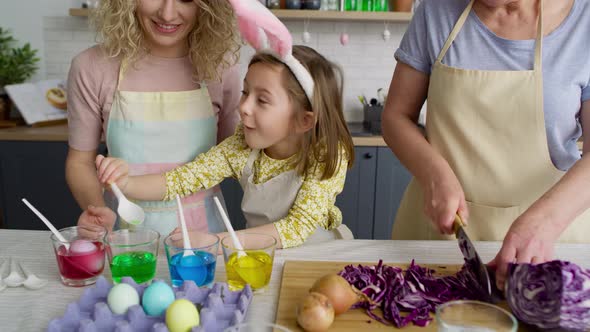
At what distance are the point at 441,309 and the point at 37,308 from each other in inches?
28.4

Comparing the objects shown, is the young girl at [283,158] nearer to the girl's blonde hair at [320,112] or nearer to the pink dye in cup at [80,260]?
the girl's blonde hair at [320,112]

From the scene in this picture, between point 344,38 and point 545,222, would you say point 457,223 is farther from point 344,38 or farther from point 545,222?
point 344,38

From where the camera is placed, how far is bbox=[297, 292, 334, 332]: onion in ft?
3.05

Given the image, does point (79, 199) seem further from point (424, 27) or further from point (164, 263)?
point (424, 27)

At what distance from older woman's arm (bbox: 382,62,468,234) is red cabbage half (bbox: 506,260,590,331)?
26cm

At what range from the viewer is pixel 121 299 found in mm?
967

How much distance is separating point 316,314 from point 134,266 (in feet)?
1.31

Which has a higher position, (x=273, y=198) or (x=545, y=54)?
(x=545, y=54)

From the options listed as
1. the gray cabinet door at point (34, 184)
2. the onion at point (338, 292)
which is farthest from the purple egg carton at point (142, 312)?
the gray cabinet door at point (34, 184)

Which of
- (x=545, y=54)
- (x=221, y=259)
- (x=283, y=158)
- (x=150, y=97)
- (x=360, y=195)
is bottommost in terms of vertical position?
(x=360, y=195)

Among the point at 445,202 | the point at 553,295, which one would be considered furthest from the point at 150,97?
Result: the point at 553,295

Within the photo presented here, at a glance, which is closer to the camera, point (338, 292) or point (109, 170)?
point (338, 292)

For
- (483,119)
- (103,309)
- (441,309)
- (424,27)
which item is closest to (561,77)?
(483,119)

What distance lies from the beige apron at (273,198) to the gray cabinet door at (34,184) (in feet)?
6.01
